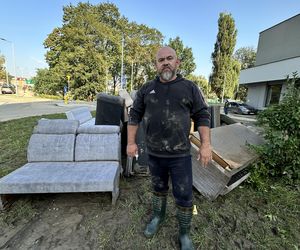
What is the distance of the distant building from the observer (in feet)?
51.7

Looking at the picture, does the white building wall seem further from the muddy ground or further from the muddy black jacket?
the muddy black jacket

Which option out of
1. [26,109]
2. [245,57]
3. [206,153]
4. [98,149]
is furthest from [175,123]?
[245,57]

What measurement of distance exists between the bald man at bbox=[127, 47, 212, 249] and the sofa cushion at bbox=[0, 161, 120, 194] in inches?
34.1

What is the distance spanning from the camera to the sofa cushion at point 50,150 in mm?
2928

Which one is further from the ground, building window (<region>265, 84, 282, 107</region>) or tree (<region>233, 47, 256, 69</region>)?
tree (<region>233, 47, 256, 69</region>)

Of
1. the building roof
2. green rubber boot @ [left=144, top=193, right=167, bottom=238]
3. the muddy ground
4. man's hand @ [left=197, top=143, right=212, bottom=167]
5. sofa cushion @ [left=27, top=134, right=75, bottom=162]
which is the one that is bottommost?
the muddy ground

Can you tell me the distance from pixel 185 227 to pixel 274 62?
1889 cm

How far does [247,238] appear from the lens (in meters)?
1.96

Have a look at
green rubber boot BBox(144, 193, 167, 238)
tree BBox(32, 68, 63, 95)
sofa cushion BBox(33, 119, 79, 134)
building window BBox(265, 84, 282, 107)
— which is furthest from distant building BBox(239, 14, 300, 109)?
tree BBox(32, 68, 63, 95)

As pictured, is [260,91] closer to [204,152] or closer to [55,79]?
[204,152]

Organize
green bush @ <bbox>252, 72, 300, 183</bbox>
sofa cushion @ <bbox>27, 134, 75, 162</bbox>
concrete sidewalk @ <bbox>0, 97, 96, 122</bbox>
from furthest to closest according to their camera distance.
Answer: concrete sidewalk @ <bbox>0, 97, 96, 122</bbox>
sofa cushion @ <bbox>27, 134, 75, 162</bbox>
green bush @ <bbox>252, 72, 300, 183</bbox>

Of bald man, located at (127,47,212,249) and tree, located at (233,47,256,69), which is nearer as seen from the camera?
bald man, located at (127,47,212,249)

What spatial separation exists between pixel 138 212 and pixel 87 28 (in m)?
30.0

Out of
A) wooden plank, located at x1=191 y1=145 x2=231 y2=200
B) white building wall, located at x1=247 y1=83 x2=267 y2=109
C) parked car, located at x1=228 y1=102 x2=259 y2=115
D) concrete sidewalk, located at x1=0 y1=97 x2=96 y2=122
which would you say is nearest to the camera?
wooden plank, located at x1=191 y1=145 x2=231 y2=200
